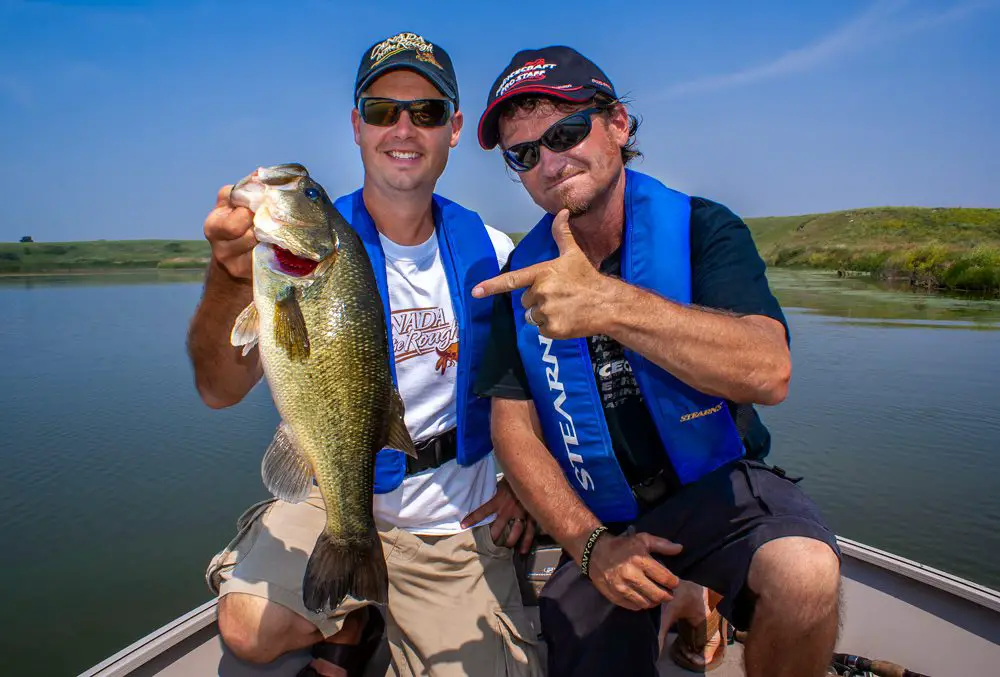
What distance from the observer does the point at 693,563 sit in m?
2.79

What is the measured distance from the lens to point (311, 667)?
124 inches

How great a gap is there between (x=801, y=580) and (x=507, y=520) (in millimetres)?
1649

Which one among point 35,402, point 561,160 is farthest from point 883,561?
point 35,402

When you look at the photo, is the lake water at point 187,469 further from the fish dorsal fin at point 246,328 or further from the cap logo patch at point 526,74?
the cap logo patch at point 526,74

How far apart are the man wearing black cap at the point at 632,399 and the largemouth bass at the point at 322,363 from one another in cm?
57

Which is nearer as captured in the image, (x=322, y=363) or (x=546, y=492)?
(x=322, y=363)

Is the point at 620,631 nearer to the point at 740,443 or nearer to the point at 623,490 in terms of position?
the point at 623,490

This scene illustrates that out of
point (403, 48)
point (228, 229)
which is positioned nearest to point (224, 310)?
point (228, 229)

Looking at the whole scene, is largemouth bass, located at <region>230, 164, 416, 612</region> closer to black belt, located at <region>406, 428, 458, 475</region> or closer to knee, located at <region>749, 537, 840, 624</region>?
black belt, located at <region>406, 428, 458, 475</region>

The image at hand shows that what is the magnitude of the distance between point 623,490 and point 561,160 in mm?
1730

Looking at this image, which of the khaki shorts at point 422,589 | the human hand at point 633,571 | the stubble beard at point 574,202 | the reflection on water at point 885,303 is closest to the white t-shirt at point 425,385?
the khaki shorts at point 422,589

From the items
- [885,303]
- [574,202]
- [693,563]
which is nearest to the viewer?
[693,563]

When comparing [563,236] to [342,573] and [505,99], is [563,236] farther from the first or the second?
[342,573]

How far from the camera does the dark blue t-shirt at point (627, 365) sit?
2863 millimetres
